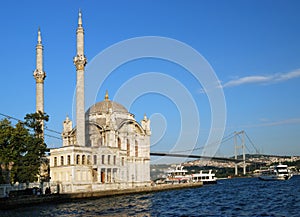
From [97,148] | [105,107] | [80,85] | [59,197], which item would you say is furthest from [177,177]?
[59,197]

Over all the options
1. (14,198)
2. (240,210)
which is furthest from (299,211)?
(14,198)

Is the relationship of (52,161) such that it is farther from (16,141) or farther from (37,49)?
(37,49)

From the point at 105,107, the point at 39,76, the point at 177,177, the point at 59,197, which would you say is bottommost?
the point at 177,177

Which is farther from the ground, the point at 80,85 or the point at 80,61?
the point at 80,61

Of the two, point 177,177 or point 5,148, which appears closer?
point 5,148

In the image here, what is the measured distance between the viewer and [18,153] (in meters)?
46.8

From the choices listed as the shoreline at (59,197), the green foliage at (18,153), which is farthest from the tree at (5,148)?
the shoreline at (59,197)

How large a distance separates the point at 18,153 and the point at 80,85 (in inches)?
491

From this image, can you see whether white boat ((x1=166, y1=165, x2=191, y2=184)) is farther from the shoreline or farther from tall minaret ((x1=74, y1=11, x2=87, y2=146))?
tall minaret ((x1=74, y1=11, x2=87, y2=146))

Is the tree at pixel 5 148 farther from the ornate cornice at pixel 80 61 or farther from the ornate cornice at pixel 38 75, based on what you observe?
the ornate cornice at pixel 38 75

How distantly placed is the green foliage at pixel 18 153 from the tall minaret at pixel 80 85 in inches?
253

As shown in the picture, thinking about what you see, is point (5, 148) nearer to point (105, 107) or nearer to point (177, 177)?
point (105, 107)

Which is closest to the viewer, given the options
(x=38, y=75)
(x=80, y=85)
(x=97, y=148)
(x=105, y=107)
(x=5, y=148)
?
(x=5, y=148)

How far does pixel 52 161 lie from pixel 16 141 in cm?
975
